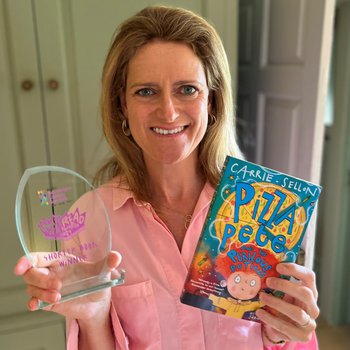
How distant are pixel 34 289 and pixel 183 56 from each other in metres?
0.55

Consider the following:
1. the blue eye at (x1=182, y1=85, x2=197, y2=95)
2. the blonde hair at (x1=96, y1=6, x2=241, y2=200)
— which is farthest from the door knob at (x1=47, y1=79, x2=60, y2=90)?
the blue eye at (x1=182, y1=85, x2=197, y2=95)

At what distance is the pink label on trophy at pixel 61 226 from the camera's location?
28.2 inches

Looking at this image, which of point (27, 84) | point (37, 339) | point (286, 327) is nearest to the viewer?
point (286, 327)

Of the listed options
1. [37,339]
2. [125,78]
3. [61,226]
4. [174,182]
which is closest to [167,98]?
[125,78]

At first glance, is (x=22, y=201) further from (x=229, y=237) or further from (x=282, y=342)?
(x=282, y=342)

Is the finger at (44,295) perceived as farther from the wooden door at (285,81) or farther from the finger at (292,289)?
the wooden door at (285,81)

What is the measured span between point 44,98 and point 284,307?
95 centimetres

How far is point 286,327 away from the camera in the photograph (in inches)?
30.2

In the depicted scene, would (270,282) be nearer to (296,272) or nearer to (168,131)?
(296,272)

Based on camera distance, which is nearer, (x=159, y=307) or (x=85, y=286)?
(x=85, y=286)

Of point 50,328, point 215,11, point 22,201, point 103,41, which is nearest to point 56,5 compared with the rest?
point 103,41

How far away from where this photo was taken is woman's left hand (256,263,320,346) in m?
0.73

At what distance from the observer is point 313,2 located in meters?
1.25

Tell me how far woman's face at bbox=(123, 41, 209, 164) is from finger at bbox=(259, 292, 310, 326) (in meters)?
0.34
